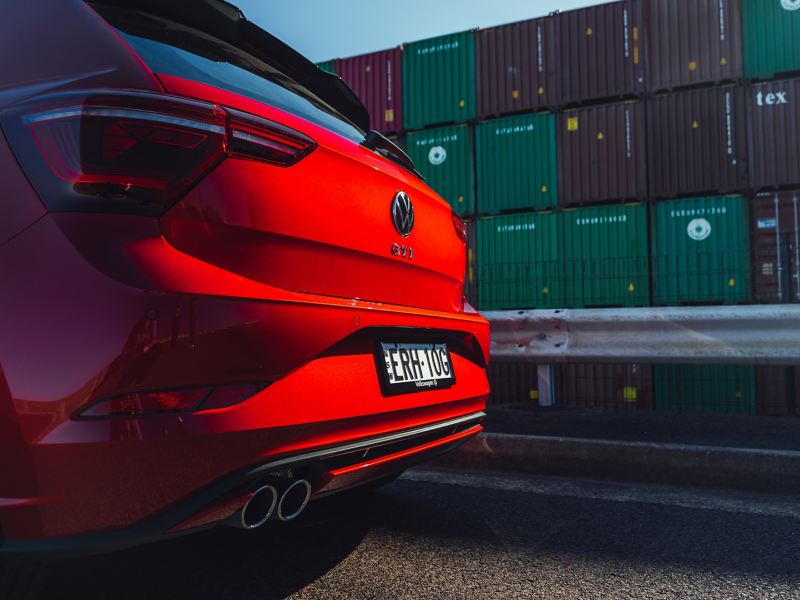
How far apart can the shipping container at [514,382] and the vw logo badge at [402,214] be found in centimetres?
679

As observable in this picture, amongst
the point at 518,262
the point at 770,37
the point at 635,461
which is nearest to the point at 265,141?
the point at 635,461

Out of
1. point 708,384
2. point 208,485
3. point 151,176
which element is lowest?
→ point 708,384

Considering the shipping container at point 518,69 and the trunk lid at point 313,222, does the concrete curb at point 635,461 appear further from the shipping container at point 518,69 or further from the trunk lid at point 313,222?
the shipping container at point 518,69

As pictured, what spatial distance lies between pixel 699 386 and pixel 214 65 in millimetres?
8103

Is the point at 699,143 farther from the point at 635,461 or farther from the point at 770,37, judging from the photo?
the point at 635,461

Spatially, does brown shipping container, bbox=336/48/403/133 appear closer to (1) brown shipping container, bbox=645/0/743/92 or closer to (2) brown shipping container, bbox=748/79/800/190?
(1) brown shipping container, bbox=645/0/743/92

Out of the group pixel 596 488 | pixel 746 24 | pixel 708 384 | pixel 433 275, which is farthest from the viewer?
pixel 746 24

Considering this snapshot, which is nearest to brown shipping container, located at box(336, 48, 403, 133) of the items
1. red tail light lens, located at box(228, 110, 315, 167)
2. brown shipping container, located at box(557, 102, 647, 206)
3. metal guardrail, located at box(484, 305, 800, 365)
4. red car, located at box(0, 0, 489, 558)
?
brown shipping container, located at box(557, 102, 647, 206)

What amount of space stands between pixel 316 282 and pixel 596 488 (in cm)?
226

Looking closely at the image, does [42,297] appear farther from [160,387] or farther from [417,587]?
[417,587]

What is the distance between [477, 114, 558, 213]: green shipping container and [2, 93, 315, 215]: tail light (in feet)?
Result: 28.8

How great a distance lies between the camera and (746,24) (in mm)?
8828

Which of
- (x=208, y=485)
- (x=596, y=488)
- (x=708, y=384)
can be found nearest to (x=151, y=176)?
(x=208, y=485)

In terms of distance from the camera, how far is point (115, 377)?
122 centimetres
